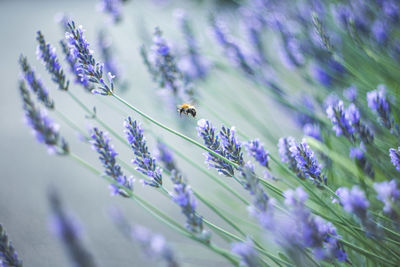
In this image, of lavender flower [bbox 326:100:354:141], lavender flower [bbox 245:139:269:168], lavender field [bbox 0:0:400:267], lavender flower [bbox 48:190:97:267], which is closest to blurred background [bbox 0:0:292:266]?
lavender field [bbox 0:0:400:267]

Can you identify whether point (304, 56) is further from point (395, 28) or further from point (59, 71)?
point (59, 71)

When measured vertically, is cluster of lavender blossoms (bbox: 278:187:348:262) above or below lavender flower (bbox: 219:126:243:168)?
below

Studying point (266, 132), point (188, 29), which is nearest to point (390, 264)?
point (266, 132)

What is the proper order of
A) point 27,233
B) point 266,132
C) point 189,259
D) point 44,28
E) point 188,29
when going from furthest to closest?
1. point 44,28
2. point 188,29
3. point 266,132
4. point 27,233
5. point 189,259

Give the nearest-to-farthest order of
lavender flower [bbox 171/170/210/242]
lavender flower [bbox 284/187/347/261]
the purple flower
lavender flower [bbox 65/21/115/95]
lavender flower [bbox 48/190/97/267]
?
lavender flower [bbox 48/190/97/267]
lavender flower [bbox 284/187/347/261]
lavender flower [bbox 171/170/210/242]
lavender flower [bbox 65/21/115/95]
the purple flower

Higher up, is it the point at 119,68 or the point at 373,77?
the point at 373,77

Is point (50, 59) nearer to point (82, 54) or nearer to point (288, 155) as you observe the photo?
point (82, 54)

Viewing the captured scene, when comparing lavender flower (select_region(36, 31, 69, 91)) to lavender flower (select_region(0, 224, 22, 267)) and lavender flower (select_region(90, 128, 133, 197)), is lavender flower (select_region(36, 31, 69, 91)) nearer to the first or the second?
lavender flower (select_region(90, 128, 133, 197))

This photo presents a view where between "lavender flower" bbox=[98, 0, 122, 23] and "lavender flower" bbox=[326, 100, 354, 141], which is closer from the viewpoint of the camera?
"lavender flower" bbox=[326, 100, 354, 141]
